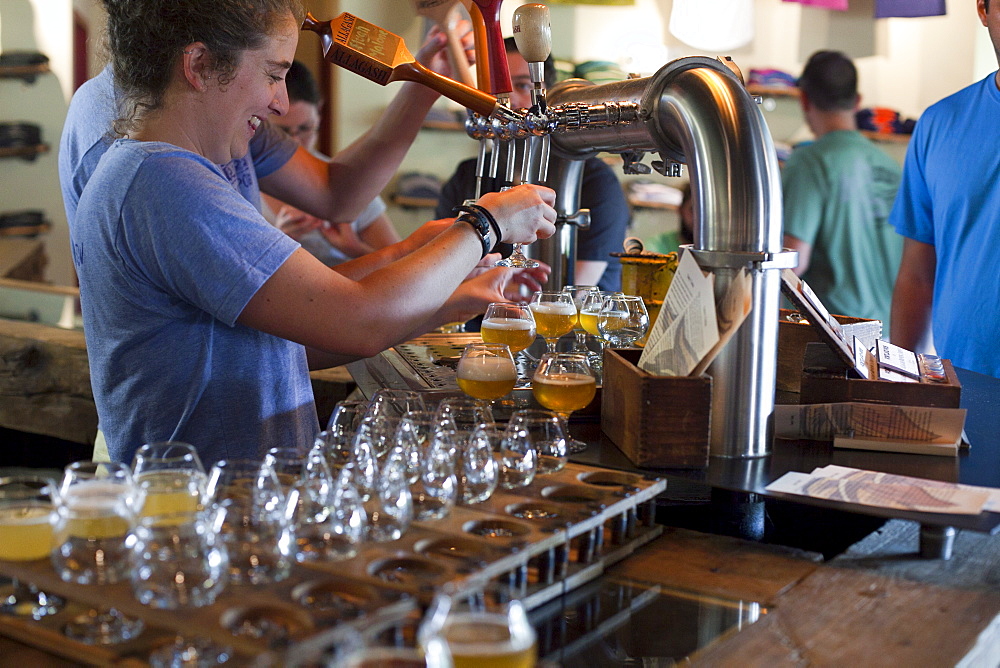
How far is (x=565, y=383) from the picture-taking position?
175 centimetres

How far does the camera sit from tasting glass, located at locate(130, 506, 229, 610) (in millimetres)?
1003

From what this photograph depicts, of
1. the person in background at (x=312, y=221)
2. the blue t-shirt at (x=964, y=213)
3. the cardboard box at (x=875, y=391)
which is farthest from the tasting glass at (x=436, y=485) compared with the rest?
the person in background at (x=312, y=221)

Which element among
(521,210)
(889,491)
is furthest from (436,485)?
(521,210)

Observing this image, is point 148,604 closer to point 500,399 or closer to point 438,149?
point 500,399

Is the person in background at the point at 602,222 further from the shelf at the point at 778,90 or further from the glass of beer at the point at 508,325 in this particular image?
the shelf at the point at 778,90

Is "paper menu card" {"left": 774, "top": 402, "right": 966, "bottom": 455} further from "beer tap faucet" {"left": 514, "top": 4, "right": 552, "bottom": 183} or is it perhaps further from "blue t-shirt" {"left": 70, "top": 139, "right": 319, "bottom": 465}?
"blue t-shirt" {"left": 70, "top": 139, "right": 319, "bottom": 465}

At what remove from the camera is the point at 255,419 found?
1.84 m

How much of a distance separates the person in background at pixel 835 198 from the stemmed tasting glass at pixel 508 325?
115 inches

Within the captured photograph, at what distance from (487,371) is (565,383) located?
0.16 m

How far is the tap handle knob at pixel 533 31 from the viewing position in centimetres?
192

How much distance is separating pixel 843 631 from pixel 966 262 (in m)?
2.28

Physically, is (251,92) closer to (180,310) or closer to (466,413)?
(180,310)

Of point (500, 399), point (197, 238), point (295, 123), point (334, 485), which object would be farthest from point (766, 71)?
point (334, 485)

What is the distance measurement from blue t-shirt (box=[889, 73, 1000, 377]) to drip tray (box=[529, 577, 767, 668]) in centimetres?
220
